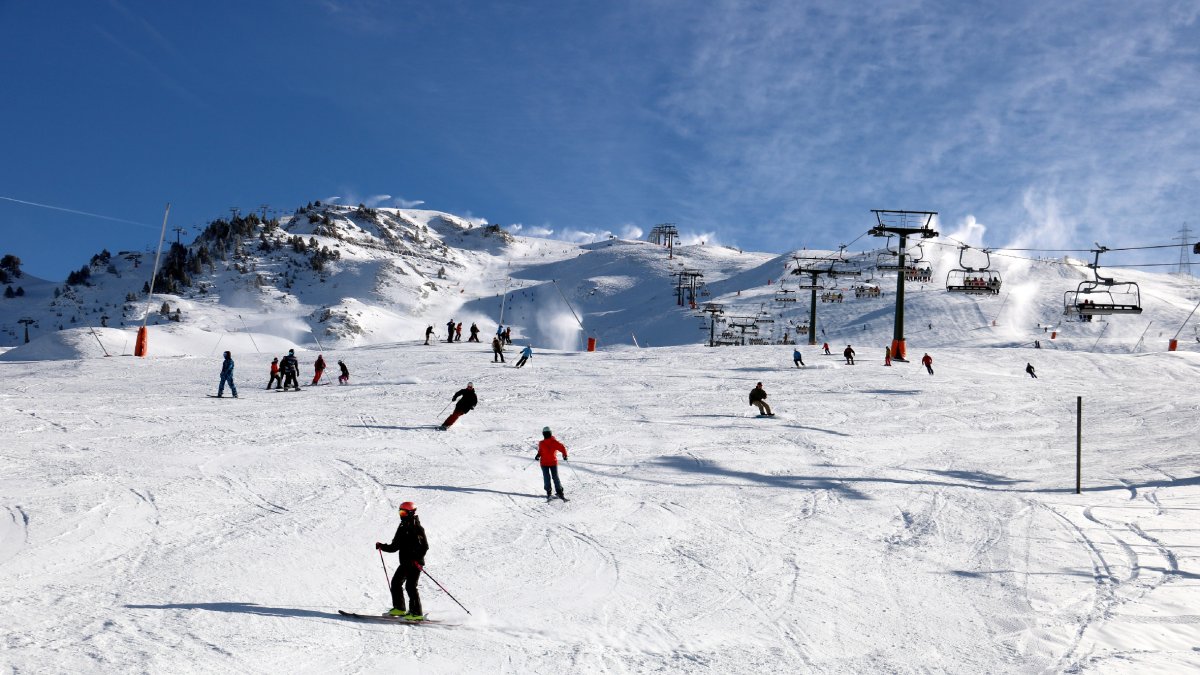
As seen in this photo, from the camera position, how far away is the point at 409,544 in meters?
8.64

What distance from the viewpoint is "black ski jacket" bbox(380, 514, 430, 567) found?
8.59 m

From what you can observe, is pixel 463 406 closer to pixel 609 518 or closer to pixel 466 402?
pixel 466 402

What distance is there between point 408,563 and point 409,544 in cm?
24

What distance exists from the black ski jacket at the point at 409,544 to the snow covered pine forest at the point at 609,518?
75cm

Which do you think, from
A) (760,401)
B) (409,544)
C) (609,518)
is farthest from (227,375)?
(409,544)

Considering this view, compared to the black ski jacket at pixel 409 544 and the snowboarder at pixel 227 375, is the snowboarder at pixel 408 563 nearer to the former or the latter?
the black ski jacket at pixel 409 544

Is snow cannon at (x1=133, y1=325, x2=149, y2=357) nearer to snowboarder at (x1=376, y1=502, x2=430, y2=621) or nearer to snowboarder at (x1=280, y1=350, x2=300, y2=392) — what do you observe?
snowboarder at (x1=280, y1=350, x2=300, y2=392)

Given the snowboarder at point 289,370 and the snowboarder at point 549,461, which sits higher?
the snowboarder at point 289,370

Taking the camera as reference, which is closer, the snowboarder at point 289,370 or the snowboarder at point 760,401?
the snowboarder at point 760,401

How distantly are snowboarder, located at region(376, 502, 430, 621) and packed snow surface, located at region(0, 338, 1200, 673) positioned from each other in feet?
1.14

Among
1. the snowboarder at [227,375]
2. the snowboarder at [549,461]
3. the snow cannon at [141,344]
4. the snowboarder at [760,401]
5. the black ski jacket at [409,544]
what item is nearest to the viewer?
the black ski jacket at [409,544]

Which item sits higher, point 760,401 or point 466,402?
point 760,401

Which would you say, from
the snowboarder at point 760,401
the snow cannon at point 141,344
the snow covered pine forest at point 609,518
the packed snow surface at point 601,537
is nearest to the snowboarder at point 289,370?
the snow covered pine forest at point 609,518

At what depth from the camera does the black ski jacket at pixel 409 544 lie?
8.59 m
